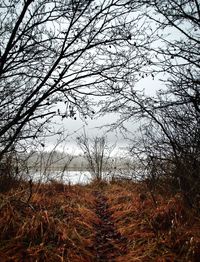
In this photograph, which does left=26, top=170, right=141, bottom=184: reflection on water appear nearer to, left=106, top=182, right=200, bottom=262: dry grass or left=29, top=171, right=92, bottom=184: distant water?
left=29, top=171, right=92, bottom=184: distant water

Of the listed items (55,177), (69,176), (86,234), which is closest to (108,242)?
(86,234)

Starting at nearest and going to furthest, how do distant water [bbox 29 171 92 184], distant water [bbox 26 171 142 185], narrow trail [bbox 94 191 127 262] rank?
narrow trail [bbox 94 191 127 262] → distant water [bbox 29 171 92 184] → distant water [bbox 26 171 142 185]

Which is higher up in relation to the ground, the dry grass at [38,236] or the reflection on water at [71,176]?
the reflection on water at [71,176]

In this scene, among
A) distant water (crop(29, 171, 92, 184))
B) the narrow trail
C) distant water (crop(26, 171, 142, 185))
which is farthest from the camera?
distant water (crop(26, 171, 142, 185))

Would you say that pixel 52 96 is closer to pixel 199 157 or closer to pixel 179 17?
pixel 199 157

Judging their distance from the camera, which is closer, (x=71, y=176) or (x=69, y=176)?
(x=69, y=176)

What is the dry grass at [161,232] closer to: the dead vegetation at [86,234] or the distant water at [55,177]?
the dead vegetation at [86,234]

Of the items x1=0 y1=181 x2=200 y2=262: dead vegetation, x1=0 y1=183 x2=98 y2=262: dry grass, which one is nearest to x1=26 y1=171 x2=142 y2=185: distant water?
x1=0 y1=181 x2=200 y2=262: dead vegetation

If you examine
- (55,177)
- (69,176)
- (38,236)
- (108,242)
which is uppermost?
A: (69,176)

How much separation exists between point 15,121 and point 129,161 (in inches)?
189

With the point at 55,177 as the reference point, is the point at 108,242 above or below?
below

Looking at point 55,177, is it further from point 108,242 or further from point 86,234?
point 108,242

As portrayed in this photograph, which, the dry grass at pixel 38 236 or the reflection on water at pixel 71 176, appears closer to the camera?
the dry grass at pixel 38 236

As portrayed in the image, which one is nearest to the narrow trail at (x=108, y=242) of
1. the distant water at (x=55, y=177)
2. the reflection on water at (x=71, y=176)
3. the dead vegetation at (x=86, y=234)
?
the dead vegetation at (x=86, y=234)
